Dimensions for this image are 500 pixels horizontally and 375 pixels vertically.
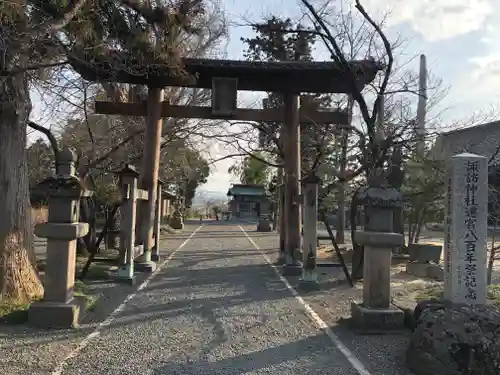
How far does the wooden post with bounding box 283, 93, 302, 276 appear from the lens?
13531 millimetres

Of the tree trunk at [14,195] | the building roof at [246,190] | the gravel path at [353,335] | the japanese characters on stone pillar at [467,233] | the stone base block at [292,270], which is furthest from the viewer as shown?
the building roof at [246,190]

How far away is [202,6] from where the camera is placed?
9.96 meters

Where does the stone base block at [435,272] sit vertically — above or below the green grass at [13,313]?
above

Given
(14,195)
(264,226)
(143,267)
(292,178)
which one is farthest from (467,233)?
(264,226)

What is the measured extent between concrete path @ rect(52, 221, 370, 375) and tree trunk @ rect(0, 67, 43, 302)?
1.54 metres

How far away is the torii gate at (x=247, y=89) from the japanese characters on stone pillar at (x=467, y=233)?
20.2 ft

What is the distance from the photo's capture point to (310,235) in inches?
435

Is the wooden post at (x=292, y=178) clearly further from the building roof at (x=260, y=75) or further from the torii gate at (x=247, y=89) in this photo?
the building roof at (x=260, y=75)

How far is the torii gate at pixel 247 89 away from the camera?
1265 centimetres

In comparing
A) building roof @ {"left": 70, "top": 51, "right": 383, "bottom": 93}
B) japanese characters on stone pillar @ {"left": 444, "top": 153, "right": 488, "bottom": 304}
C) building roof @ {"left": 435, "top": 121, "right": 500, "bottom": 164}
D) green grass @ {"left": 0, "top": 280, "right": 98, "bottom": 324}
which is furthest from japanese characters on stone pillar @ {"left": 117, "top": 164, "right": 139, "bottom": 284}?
building roof @ {"left": 435, "top": 121, "right": 500, "bottom": 164}

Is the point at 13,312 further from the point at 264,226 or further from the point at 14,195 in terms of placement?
the point at 264,226

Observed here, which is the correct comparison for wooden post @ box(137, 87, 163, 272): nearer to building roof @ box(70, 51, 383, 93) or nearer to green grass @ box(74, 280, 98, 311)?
building roof @ box(70, 51, 383, 93)

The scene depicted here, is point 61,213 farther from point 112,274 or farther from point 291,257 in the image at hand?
point 291,257

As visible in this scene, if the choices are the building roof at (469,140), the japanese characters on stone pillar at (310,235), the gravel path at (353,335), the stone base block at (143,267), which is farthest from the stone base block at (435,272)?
the stone base block at (143,267)
